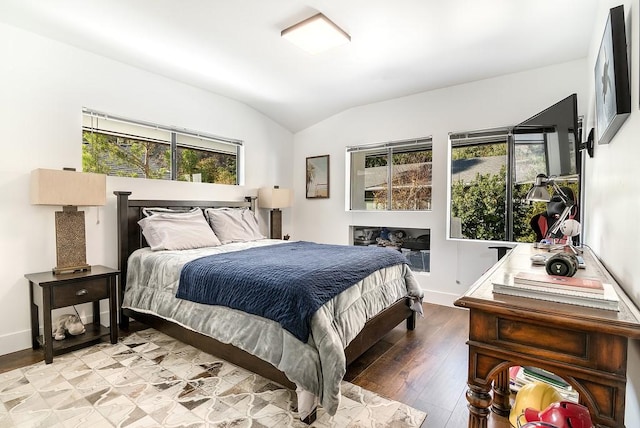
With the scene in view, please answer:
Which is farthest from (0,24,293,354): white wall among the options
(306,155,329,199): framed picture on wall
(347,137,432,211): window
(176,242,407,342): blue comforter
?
(347,137,432,211): window

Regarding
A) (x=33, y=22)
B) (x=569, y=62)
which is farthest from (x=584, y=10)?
(x=33, y=22)

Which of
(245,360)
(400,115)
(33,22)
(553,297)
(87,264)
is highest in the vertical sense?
(33,22)

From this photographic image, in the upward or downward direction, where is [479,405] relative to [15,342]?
upward

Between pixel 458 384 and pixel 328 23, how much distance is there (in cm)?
276

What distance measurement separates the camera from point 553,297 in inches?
41.2

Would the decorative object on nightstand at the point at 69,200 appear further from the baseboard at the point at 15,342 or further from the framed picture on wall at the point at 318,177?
the framed picture on wall at the point at 318,177

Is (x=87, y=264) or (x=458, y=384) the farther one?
(x=87, y=264)

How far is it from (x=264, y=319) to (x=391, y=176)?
3.05m

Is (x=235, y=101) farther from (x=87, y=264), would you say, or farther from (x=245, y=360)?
(x=245, y=360)

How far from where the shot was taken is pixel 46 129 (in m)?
2.81

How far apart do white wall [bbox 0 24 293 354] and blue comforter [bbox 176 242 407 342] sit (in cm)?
134

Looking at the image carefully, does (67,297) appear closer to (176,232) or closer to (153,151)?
(176,232)

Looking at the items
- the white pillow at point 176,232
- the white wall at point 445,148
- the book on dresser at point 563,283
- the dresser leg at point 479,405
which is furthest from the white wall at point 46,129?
the book on dresser at point 563,283

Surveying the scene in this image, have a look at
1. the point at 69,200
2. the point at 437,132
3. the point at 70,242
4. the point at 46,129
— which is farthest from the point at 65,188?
the point at 437,132
